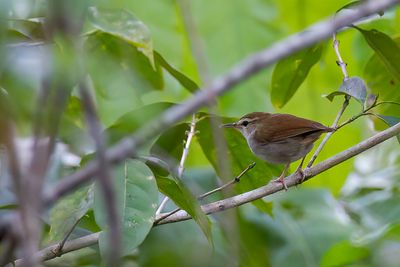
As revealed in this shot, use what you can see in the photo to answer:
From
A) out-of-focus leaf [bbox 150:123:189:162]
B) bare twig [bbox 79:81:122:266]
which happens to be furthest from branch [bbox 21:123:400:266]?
bare twig [bbox 79:81:122:266]

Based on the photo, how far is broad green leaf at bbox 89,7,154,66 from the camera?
2699 mm

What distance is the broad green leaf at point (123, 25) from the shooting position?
2.70 metres

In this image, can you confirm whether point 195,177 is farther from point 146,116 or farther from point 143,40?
point 143,40

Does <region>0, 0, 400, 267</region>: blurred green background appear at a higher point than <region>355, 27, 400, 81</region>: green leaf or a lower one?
lower

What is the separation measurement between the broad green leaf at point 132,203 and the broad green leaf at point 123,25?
0.42 meters

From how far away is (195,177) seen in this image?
168 inches

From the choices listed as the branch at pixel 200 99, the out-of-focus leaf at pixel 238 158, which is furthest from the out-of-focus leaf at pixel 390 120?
the branch at pixel 200 99

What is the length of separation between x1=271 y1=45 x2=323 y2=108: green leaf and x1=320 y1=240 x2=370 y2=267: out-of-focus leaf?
67 cm

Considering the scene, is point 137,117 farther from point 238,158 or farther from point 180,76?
point 238,158

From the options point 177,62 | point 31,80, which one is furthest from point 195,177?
point 31,80

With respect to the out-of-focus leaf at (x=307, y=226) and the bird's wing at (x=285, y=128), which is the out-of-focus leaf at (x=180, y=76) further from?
the out-of-focus leaf at (x=307, y=226)

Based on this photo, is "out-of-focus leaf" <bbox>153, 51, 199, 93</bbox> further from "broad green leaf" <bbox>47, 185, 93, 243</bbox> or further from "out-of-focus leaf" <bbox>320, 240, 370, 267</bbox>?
"out-of-focus leaf" <bbox>320, 240, 370, 267</bbox>

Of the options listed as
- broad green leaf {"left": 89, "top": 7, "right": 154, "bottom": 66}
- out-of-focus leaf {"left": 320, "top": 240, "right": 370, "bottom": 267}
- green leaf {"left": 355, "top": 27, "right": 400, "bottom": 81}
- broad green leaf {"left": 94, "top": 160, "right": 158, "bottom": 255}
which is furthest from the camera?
out-of-focus leaf {"left": 320, "top": 240, "right": 370, "bottom": 267}

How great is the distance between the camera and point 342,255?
11.2 ft
